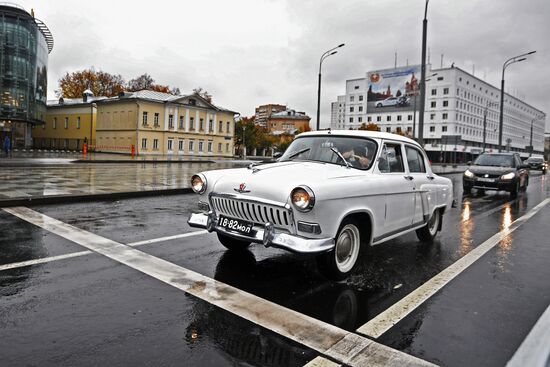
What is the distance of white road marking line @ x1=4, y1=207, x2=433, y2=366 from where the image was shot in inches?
124

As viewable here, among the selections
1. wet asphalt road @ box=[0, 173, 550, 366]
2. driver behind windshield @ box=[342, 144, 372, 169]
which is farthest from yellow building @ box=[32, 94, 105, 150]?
driver behind windshield @ box=[342, 144, 372, 169]

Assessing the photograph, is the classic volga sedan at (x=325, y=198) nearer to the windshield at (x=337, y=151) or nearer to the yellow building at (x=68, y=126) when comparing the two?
the windshield at (x=337, y=151)

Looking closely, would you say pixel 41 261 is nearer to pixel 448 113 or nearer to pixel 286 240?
pixel 286 240

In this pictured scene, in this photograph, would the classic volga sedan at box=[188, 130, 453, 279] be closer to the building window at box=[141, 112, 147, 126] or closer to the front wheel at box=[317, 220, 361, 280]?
the front wheel at box=[317, 220, 361, 280]

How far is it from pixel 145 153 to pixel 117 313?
54.2 metres

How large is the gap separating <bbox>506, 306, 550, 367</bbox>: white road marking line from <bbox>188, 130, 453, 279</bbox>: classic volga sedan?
188 cm

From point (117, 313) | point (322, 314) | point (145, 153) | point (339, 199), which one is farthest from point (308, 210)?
point (145, 153)

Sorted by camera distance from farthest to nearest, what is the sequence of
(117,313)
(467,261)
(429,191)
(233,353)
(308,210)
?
1. (429,191)
2. (467,261)
3. (308,210)
4. (117,313)
5. (233,353)

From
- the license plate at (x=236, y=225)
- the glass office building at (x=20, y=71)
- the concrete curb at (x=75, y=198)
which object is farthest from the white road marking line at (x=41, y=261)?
the glass office building at (x=20, y=71)

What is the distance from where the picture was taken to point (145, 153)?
5550 centimetres

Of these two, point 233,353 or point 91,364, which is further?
point 233,353

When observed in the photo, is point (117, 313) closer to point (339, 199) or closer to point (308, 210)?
point (308, 210)

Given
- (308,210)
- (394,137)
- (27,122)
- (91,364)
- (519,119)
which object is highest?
(519,119)

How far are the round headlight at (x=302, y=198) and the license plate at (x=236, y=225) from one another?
0.66 metres
